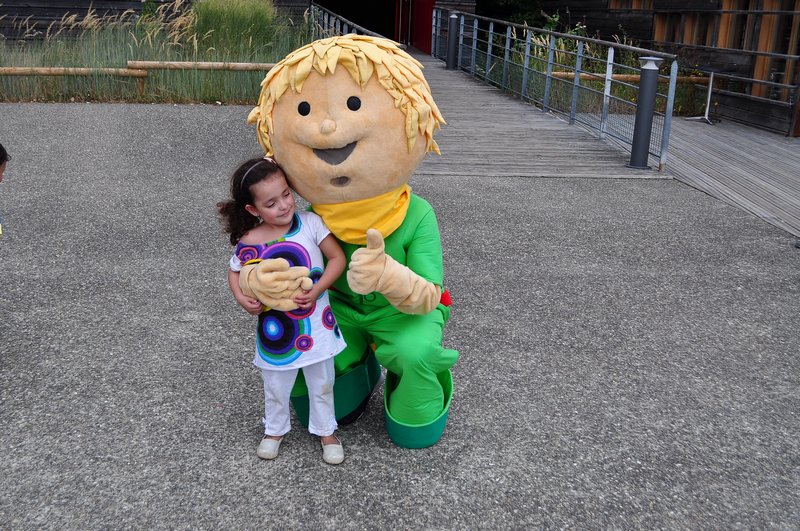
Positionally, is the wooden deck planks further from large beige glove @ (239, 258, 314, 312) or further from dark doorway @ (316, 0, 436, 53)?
dark doorway @ (316, 0, 436, 53)

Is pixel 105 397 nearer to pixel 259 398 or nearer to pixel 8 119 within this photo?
pixel 259 398

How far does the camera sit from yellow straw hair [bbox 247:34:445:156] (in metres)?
2.75

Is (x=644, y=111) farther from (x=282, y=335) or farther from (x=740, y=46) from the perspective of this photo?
(x=282, y=335)

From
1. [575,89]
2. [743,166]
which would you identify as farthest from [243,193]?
[575,89]

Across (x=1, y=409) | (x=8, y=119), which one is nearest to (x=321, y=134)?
(x=1, y=409)

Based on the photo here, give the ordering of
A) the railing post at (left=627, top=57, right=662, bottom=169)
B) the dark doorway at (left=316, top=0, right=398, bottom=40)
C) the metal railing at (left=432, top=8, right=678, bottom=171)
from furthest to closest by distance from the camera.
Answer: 1. the dark doorway at (left=316, top=0, right=398, bottom=40)
2. the metal railing at (left=432, top=8, right=678, bottom=171)
3. the railing post at (left=627, top=57, right=662, bottom=169)

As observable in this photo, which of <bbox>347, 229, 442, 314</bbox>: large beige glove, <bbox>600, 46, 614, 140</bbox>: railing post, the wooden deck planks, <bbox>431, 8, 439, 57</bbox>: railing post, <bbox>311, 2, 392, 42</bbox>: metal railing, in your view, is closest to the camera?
<bbox>347, 229, 442, 314</bbox>: large beige glove

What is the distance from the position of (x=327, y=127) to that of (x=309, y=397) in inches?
40.1

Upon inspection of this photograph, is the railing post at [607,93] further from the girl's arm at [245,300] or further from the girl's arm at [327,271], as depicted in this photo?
the girl's arm at [245,300]

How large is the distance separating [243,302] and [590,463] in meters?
1.44

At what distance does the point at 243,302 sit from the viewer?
2.78 meters

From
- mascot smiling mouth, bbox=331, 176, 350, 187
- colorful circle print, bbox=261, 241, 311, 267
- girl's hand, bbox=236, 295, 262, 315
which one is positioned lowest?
girl's hand, bbox=236, 295, 262, 315

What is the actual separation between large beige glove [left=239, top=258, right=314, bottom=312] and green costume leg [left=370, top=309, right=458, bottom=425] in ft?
1.36

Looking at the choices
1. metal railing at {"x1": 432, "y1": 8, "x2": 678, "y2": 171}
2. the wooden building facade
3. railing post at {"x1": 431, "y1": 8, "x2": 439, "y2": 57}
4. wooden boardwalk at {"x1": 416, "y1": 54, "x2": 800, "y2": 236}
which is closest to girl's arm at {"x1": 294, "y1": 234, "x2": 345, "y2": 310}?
wooden boardwalk at {"x1": 416, "y1": 54, "x2": 800, "y2": 236}
